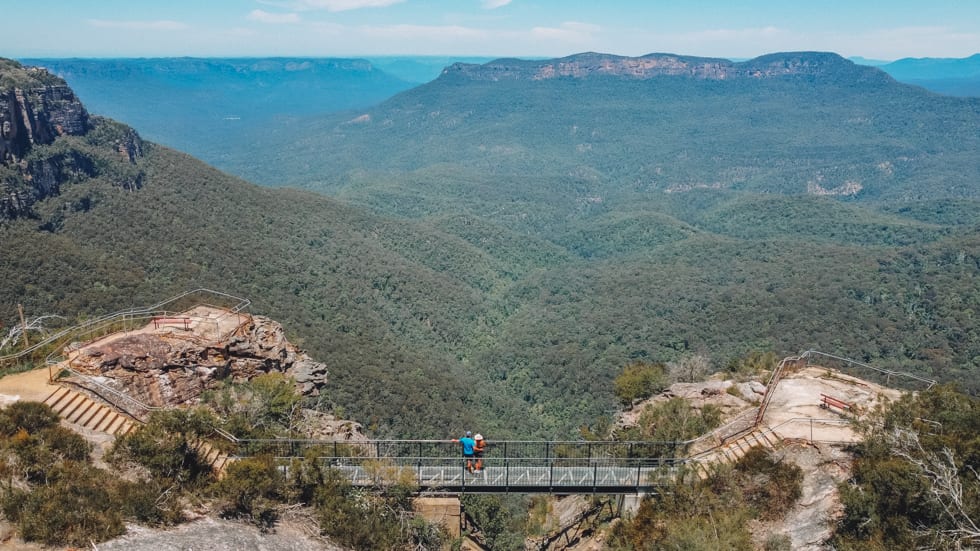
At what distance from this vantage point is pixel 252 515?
56.6 ft

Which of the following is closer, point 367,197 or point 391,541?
point 391,541

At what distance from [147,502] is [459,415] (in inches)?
1746

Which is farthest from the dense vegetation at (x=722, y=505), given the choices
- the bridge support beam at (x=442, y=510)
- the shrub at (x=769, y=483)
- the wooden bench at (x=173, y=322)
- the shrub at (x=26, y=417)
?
the wooden bench at (x=173, y=322)

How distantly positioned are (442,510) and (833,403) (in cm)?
1657

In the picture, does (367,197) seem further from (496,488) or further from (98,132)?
(496,488)

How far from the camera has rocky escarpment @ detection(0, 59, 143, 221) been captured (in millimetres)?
62600

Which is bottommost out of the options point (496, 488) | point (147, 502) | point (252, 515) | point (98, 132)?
point (496, 488)

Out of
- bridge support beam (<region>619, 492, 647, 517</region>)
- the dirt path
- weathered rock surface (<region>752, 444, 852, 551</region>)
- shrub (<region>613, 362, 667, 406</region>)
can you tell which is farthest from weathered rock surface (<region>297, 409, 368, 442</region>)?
weathered rock surface (<region>752, 444, 852, 551</region>)

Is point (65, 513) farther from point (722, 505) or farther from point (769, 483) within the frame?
point (769, 483)

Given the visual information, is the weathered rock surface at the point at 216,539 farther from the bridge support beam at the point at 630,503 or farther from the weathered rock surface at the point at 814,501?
the weathered rock surface at the point at 814,501

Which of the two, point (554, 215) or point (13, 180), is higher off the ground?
point (13, 180)

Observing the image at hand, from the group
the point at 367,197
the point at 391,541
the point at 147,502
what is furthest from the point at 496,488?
the point at 367,197

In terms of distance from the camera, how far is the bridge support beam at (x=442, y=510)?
21484mm

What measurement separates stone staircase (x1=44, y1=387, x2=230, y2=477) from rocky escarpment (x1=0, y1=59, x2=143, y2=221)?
49.9 metres
